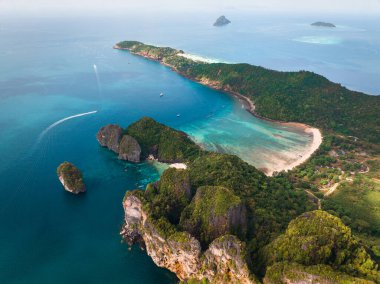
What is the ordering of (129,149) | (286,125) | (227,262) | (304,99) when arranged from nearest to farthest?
(227,262)
(129,149)
(286,125)
(304,99)

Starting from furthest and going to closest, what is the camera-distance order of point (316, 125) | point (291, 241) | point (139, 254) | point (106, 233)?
point (316, 125), point (106, 233), point (139, 254), point (291, 241)

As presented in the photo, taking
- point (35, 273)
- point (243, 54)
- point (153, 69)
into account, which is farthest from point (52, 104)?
point (243, 54)

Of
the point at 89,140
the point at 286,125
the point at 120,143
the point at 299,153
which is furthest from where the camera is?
the point at 286,125

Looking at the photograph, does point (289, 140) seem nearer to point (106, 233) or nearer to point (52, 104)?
point (106, 233)

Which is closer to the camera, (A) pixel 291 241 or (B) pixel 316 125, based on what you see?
(A) pixel 291 241

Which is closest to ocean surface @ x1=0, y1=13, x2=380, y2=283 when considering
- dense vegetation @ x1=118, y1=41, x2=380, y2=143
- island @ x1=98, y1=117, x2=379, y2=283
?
island @ x1=98, y1=117, x2=379, y2=283

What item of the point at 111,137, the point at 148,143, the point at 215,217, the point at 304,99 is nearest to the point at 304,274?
the point at 215,217

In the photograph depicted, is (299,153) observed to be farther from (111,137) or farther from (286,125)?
(111,137)
